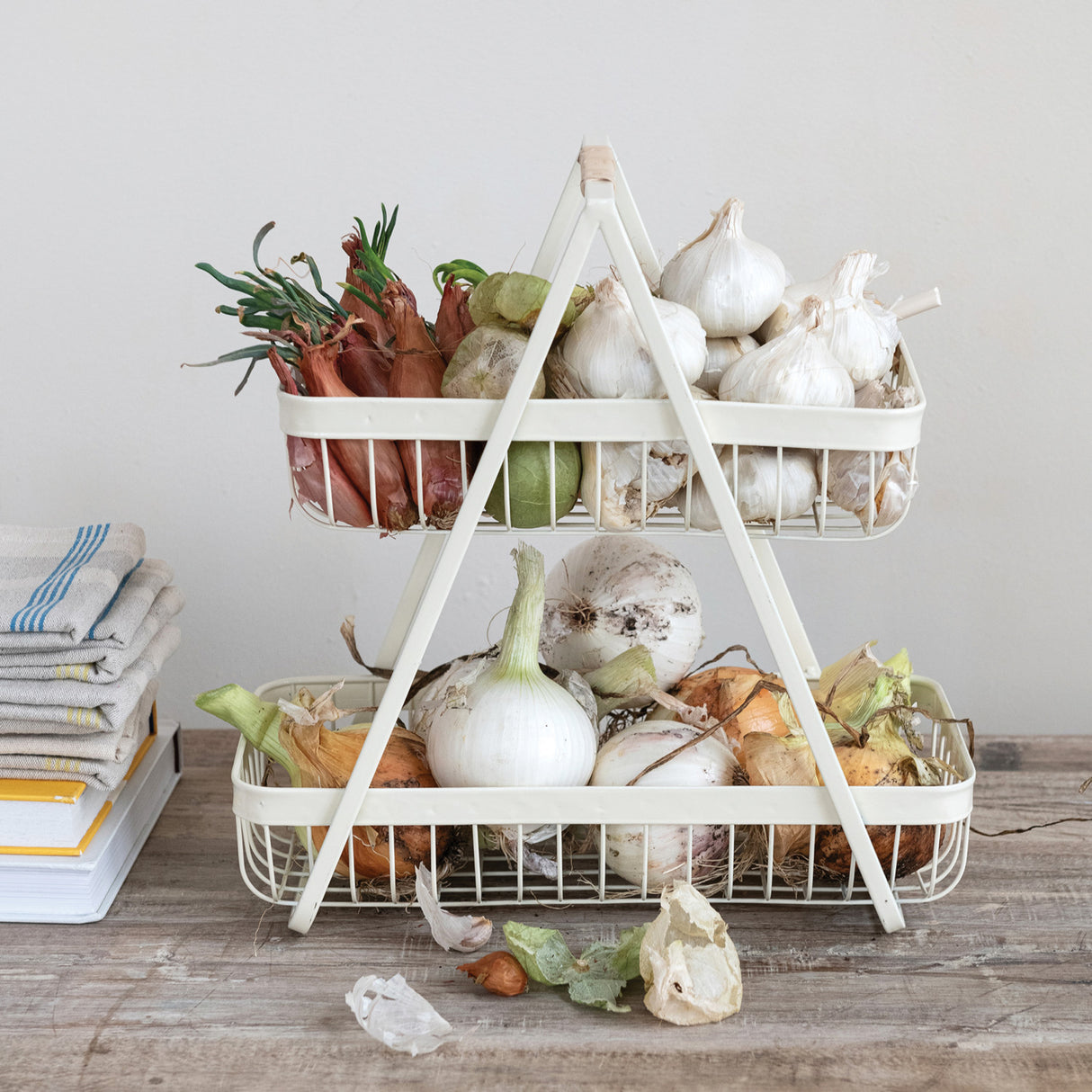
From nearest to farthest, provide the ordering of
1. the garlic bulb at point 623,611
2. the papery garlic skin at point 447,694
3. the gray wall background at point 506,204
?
the papery garlic skin at point 447,694 < the garlic bulb at point 623,611 < the gray wall background at point 506,204

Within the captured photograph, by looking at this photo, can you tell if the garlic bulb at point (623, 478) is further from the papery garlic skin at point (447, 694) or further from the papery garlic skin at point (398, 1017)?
the papery garlic skin at point (398, 1017)

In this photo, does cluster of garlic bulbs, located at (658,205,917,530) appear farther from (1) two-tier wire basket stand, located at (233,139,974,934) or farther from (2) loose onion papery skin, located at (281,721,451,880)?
(2) loose onion papery skin, located at (281,721,451,880)

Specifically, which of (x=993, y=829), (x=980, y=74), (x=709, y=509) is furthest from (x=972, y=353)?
(x=709, y=509)

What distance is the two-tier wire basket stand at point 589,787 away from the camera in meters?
0.69

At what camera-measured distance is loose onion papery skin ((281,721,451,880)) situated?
2.58 feet

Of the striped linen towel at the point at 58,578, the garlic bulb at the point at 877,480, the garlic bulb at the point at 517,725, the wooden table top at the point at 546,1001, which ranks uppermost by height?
the garlic bulb at the point at 877,480

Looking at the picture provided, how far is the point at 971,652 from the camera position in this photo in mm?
1345

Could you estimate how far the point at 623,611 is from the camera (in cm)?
88

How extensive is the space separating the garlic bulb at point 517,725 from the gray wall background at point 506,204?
515 mm

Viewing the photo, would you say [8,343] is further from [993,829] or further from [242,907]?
[993,829]

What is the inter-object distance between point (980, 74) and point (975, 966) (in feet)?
2.93

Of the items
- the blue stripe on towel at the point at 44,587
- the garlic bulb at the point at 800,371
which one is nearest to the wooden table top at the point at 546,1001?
the blue stripe on towel at the point at 44,587

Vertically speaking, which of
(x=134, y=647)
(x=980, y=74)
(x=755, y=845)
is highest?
(x=980, y=74)

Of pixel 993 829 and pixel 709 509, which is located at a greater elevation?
pixel 709 509
